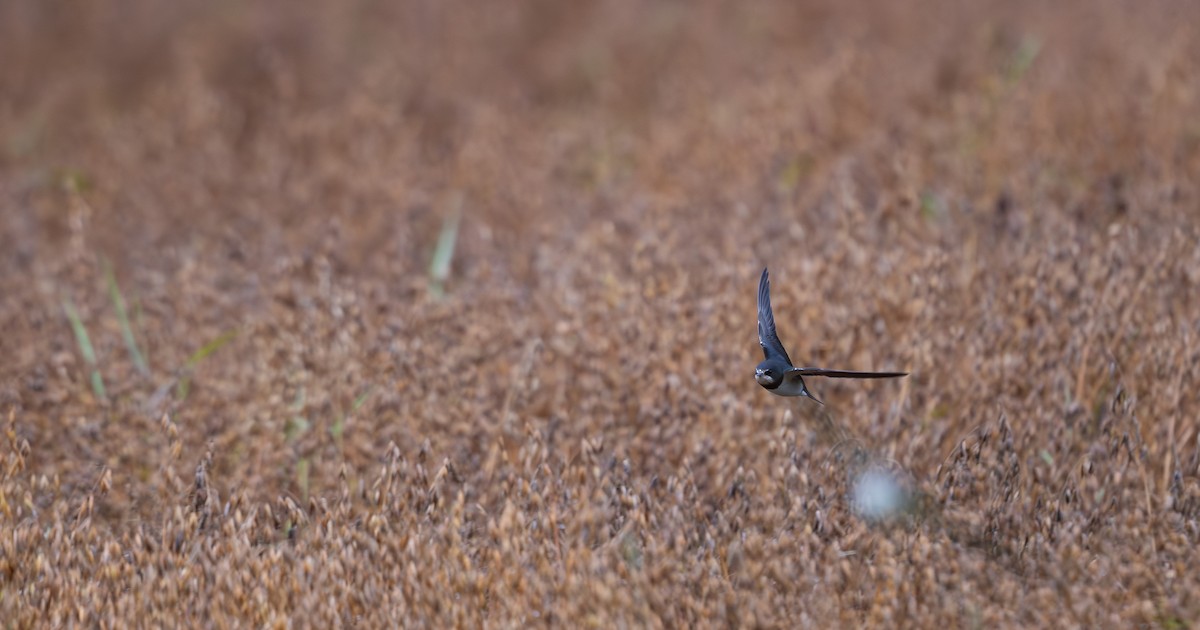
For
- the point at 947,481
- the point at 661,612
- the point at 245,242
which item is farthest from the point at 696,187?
the point at 661,612

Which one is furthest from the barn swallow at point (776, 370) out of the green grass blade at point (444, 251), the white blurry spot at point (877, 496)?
the green grass blade at point (444, 251)

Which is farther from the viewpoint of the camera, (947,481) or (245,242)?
(245,242)

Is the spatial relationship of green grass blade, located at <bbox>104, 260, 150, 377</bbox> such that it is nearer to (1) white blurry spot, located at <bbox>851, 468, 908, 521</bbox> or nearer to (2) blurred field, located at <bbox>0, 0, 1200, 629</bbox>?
(2) blurred field, located at <bbox>0, 0, 1200, 629</bbox>

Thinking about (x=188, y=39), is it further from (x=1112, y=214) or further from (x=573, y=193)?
(x=1112, y=214)

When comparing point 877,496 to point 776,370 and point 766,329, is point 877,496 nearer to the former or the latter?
point 776,370

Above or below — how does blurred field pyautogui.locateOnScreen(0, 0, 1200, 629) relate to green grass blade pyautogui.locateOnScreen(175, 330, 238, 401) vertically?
above

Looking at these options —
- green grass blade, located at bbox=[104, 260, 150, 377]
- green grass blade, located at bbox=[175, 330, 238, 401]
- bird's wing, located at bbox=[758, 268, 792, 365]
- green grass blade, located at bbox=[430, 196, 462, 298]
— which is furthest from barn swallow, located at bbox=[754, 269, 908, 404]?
green grass blade, located at bbox=[104, 260, 150, 377]
